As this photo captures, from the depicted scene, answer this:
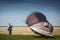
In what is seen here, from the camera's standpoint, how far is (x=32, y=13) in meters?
5.15

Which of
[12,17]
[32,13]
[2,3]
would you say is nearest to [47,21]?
[32,13]

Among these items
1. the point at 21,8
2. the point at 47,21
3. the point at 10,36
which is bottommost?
the point at 10,36

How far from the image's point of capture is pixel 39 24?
505 cm

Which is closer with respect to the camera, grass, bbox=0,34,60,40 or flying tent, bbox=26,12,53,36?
grass, bbox=0,34,60,40

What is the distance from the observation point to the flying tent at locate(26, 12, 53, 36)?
497 cm

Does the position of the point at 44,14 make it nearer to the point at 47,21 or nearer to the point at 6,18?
the point at 47,21

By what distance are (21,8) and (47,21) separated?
725 mm

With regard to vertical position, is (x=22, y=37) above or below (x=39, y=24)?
below

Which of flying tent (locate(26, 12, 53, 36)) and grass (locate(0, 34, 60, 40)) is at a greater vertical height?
flying tent (locate(26, 12, 53, 36))

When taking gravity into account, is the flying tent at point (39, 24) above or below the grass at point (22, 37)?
above

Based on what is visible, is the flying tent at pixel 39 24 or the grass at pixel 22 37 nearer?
the grass at pixel 22 37

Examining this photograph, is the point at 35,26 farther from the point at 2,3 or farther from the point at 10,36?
the point at 2,3

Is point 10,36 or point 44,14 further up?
point 44,14

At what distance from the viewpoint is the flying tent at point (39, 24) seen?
4972 mm
